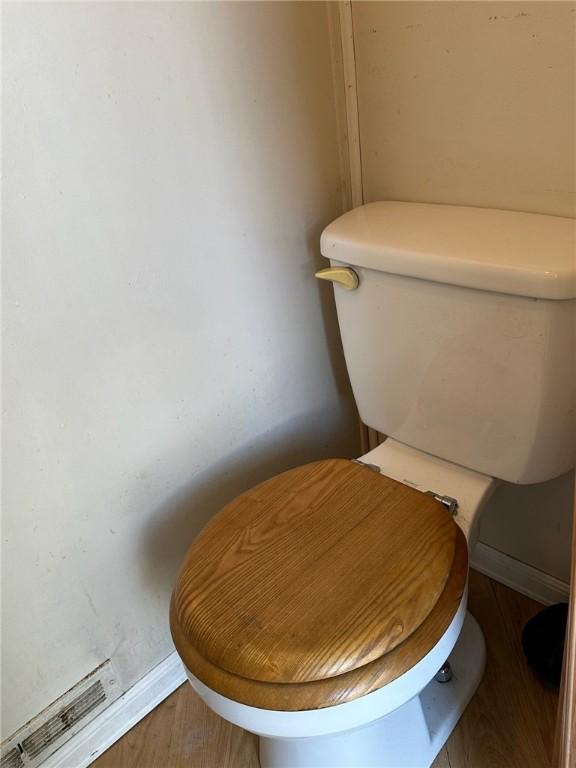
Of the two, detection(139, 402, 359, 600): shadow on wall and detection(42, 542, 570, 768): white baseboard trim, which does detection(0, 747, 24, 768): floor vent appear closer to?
detection(42, 542, 570, 768): white baseboard trim

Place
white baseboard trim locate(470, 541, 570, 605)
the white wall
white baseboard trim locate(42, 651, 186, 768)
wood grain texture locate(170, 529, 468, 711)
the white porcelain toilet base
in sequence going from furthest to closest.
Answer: white baseboard trim locate(470, 541, 570, 605) < white baseboard trim locate(42, 651, 186, 768) < the white porcelain toilet base < the white wall < wood grain texture locate(170, 529, 468, 711)

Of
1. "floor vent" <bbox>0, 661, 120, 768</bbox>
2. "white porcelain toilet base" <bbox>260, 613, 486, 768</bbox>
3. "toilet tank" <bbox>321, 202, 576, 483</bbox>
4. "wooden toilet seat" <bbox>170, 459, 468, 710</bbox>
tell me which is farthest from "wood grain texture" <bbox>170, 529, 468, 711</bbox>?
"floor vent" <bbox>0, 661, 120, 768</bbox>

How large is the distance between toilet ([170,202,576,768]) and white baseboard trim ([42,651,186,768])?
256 mm

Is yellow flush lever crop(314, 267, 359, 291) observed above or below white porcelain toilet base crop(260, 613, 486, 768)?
above

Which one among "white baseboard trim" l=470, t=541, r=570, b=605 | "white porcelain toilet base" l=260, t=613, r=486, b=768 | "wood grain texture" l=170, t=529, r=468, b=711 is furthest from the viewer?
"white baseboard trim" l=470, t=541, r=570, b=605

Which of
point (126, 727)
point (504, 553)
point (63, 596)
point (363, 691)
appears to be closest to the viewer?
point (363, 691)

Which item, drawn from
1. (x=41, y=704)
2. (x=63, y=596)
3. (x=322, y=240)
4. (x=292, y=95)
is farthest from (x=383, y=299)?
(x=41, y=704)

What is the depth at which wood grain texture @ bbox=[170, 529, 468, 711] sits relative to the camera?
68 centimetres

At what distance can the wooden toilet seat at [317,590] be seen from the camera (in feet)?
2.28

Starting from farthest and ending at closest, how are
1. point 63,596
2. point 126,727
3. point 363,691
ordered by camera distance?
1. point 126,727
2. point 63,596
3. point 363,691

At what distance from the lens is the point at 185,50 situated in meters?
0.86

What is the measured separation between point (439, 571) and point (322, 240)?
1.74 ft

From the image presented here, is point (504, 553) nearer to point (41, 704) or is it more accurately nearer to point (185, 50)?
point (41, 704)

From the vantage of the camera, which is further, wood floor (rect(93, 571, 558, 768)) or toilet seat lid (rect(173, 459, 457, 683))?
wood floor (rect(93, 571, 558, 768))
